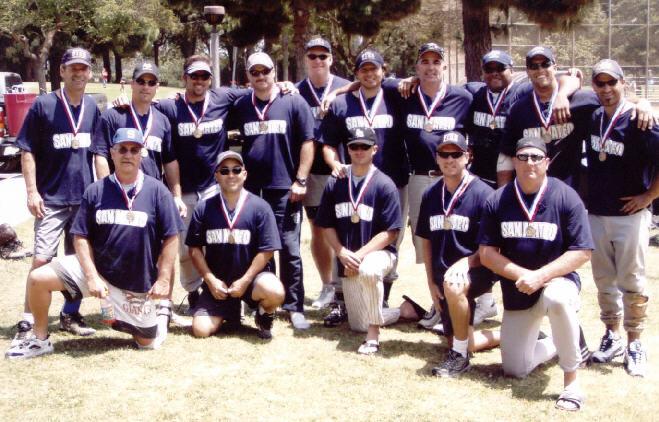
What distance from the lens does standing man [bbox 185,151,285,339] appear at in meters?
6.40

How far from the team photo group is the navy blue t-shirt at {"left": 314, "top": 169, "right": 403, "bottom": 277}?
0.04 feet

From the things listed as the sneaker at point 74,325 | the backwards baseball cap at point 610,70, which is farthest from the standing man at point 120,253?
the backwards baseball cap at point 610,70

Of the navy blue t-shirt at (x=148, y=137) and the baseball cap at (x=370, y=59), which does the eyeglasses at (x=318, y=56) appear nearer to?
the baseball cap at (x=370, y=59)

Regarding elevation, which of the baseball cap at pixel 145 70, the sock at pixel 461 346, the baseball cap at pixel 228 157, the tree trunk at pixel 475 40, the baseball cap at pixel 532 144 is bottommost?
the sock at pixel 461 346

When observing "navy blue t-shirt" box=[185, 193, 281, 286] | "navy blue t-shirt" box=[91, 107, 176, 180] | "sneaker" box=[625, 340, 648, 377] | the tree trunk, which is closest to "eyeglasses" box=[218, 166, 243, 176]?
"navy blue t-shirt" box=[185, 193, 281, 286]

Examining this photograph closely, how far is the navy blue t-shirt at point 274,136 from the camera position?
271 inches

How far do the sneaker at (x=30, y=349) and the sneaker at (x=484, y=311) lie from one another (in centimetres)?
370

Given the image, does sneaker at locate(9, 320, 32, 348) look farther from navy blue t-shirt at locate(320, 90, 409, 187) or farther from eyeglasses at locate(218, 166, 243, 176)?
navy blue t-shirt at locate(320, 90, 409, 187)

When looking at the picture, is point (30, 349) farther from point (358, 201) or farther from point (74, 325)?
A: point (358, 201)

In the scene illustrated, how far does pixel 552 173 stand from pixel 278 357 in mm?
2701

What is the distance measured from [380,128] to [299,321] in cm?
188

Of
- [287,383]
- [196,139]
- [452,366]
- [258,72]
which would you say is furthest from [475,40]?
[287,383]

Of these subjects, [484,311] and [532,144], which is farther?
[484,311]

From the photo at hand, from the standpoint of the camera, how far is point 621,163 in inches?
223
